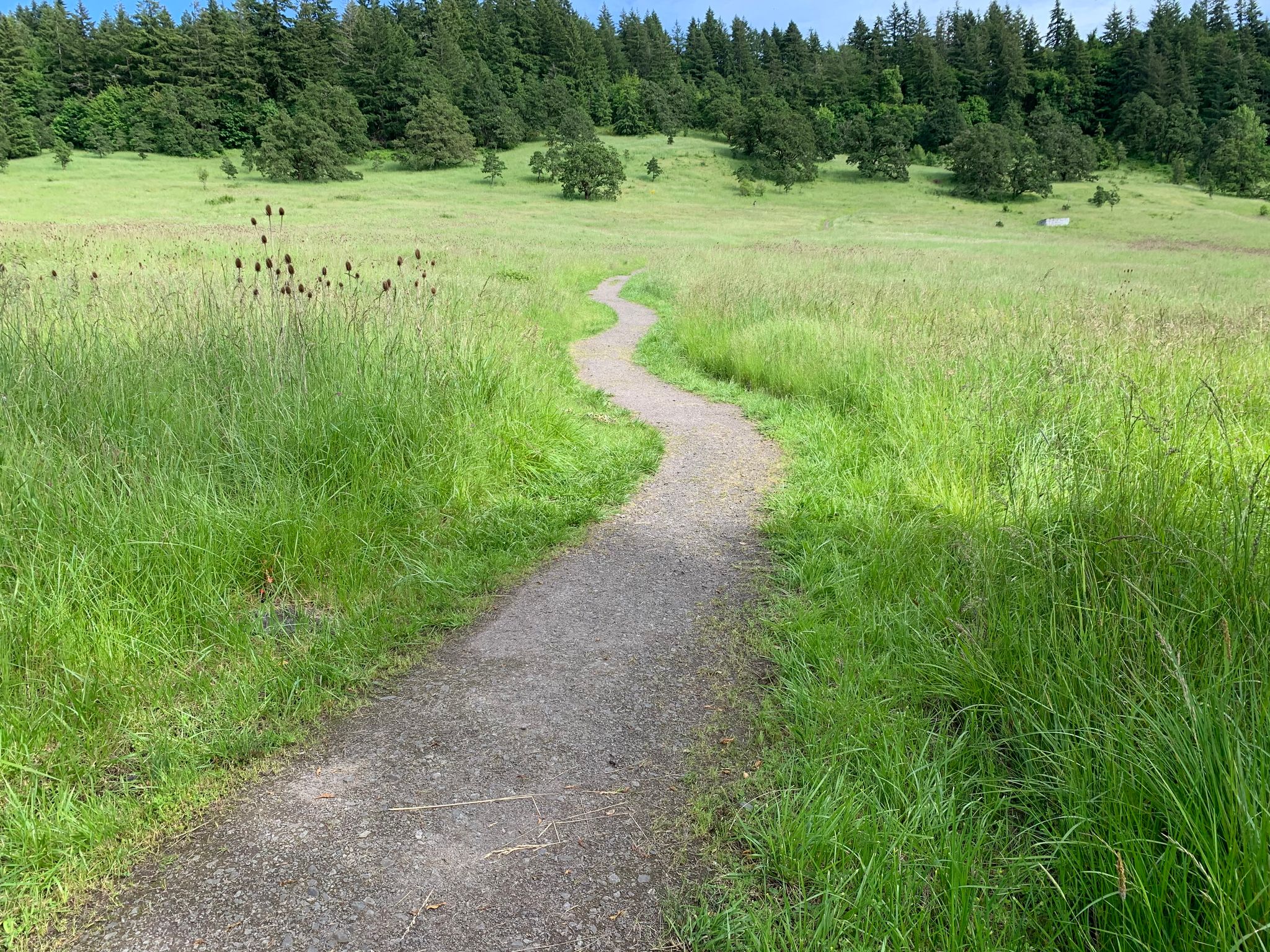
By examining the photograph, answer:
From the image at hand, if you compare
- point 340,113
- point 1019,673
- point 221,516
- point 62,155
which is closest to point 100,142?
point 62,155

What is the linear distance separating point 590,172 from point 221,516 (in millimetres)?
62906

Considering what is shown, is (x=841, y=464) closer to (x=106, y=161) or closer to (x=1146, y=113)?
(x=106, y=161)

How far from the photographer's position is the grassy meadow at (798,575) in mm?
2115

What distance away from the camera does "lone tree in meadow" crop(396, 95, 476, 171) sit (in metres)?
71.8

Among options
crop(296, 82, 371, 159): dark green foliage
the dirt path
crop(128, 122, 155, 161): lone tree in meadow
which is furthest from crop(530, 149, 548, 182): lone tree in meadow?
the dirt path

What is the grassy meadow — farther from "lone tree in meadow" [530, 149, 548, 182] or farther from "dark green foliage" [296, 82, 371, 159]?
"dark green foliage" [296, 82, 371, 159]

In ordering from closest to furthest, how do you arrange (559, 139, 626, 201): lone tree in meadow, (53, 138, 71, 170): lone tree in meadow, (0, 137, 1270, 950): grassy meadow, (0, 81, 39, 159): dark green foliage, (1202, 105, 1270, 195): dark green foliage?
Result: (0, 137, 1270, 950): grassy meadow
(53, 138, 71, 170): lone tree in meadow
(559, 139, 626, 201): lone tree in meadow
(0, 81, 39, 159): dark green foliage
(1202, 105, 1270, 195): dark green foliage

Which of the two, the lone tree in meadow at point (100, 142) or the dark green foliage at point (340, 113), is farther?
the dark green foliage at point (340, 113)

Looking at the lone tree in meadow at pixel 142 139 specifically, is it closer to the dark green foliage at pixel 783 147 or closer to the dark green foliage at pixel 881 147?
the dark green foliage at pixel 783 147

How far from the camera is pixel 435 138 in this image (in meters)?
71.9

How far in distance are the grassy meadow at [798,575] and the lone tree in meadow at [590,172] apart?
56094 mm

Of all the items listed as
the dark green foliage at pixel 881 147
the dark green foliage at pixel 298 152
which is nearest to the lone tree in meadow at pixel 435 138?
the dark green foliage at pixel 298 152

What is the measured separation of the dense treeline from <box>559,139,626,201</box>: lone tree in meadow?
32.4 feet

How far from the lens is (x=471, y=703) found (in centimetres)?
332
